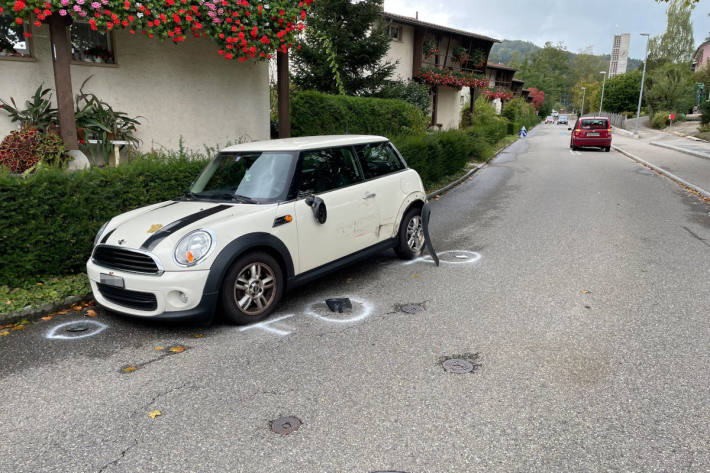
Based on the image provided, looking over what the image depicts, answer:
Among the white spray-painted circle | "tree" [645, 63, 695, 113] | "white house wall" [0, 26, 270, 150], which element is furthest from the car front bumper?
"tree" [645, 63, 695, 113]

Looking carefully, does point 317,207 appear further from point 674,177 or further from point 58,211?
point 674,177

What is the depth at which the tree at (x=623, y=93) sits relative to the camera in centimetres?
6725

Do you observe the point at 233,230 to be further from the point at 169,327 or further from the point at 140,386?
the point at 140,386

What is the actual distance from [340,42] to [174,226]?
41.9 ft

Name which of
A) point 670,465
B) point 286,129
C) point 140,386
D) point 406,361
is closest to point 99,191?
point 140,386

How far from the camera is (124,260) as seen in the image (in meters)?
4.34

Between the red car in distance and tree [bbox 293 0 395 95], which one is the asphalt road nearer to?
tree [bbox 293 0 395 95]

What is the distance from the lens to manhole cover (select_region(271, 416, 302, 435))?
3001mm

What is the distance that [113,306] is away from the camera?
4.45 meters

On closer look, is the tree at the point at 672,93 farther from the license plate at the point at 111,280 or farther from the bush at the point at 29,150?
the license plate at the point at 111,280

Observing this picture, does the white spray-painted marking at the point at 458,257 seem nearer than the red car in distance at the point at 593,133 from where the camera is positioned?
Yes

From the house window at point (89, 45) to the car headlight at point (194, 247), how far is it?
6140mm

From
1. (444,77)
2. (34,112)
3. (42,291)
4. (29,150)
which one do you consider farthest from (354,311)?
(444,77)

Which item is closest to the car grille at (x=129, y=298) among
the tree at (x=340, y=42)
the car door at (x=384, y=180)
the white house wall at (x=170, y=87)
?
the car door at (x=384, y=180)
